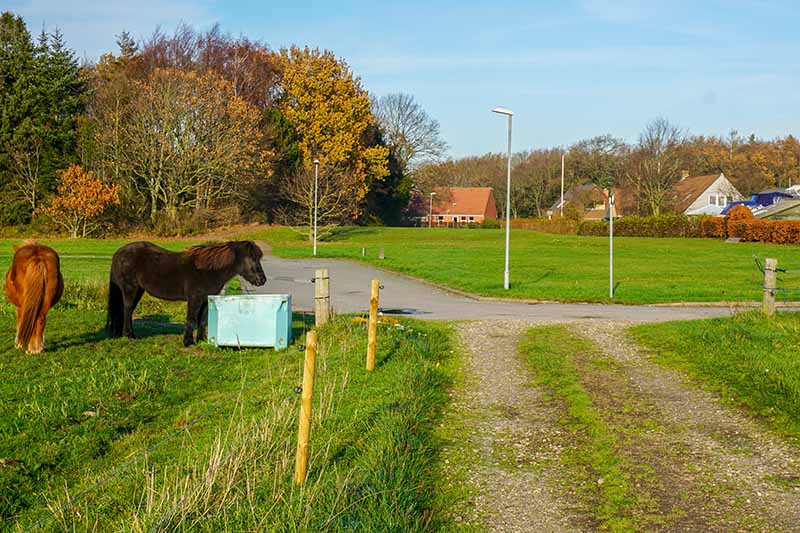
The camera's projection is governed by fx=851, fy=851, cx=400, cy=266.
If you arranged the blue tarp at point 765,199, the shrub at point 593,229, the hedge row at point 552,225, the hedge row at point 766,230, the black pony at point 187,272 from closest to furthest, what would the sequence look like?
the black pony at point 187,272, the hedge row at point 766,230, the shrub at point 593,229, the hedge row at point 552,225, the blue tarp at point 765,199

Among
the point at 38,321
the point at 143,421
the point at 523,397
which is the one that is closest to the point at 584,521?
the point at 523,397

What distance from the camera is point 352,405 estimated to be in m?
9.91

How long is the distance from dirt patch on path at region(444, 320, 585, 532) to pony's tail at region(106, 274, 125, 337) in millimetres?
6271

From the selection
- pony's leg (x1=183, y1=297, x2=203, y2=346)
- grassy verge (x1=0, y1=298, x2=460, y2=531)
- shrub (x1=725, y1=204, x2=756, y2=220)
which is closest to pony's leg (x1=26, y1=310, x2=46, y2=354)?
grassy verge (x1=0, y1=298, x2=460, y2=531)

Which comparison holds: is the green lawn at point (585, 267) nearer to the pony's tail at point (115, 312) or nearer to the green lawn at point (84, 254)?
the green lawn at point (84, 254)

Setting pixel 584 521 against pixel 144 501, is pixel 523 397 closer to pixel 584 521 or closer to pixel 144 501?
pixel 584 521

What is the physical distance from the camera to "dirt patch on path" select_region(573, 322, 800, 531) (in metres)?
6.74

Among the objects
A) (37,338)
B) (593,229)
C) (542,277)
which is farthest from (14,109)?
(37,338)

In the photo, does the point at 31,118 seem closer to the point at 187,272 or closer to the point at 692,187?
the point at 187,272

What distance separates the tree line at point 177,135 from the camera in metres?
58.3

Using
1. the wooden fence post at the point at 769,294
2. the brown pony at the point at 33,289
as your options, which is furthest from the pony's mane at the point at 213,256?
the wooden fence post at the point at 769,294

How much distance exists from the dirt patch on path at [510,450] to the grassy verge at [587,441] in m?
0.19

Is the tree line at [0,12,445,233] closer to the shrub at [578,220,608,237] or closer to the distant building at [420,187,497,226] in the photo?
the shrub at [578,220,608,237]

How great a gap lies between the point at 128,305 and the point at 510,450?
28.3ft
